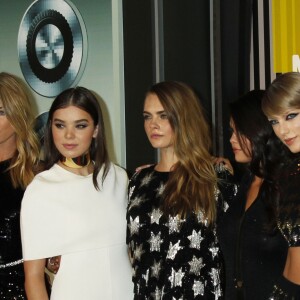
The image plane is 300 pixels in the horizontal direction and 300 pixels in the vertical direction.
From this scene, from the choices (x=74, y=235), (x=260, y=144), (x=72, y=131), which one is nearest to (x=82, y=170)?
(x=72, y=131)

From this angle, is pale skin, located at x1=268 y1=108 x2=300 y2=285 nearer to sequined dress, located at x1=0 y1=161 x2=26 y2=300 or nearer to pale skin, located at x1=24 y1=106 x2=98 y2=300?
pale skin, located at x1=24 y1=106 x2=98 y2=300

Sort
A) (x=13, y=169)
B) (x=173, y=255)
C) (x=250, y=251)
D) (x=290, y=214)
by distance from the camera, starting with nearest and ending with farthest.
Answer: (x=290, y=214)
(x=250, y=251)
(x=173, y=255)
(x=13, y=169)

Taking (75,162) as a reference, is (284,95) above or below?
above

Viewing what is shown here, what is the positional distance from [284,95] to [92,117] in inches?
33.3

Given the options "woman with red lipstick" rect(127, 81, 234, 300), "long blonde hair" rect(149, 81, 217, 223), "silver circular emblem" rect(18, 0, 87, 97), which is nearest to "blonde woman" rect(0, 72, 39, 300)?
"woman with red lipstick" rect(127, 81, 234, 300)

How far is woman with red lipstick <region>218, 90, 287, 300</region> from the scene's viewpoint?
90.0 inches

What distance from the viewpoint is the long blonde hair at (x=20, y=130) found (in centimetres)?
275

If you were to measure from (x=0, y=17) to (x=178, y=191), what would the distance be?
2000 millimetres

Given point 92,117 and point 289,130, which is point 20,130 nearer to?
point 92,117

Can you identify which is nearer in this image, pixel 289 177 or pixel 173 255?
pixel 289 177

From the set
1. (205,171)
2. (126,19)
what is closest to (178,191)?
(205,171)

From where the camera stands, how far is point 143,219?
255cm

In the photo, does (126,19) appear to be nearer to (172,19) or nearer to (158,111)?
(172,19)

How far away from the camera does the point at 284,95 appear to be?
218 centimetres
